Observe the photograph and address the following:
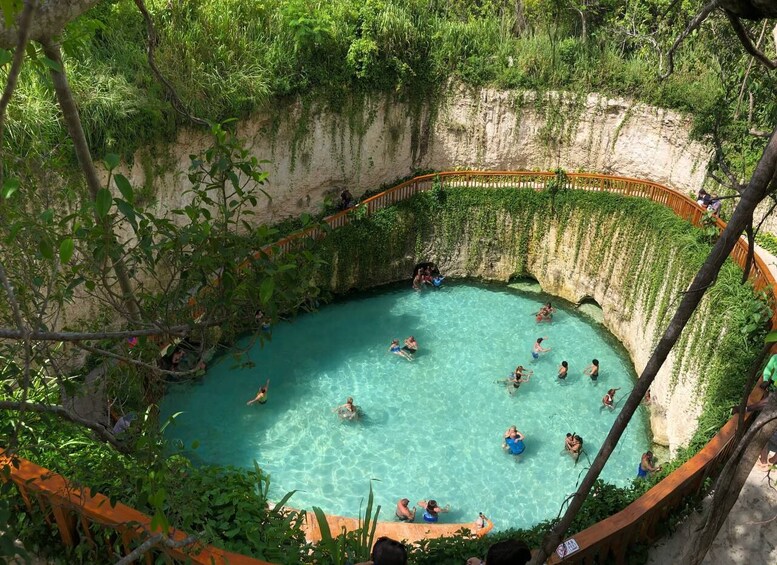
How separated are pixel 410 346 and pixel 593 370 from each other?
3.80m

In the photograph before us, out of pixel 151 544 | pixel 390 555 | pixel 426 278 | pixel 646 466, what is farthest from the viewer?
pixel 426 278

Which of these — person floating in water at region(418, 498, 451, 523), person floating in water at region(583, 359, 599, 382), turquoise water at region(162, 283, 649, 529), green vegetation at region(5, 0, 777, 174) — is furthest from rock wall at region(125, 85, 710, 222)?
person floating in water at region(418, 498, 451, 523)

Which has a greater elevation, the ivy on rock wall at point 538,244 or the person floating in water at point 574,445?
the ivy on rock wall at point 538,244

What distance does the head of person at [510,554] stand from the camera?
470cm

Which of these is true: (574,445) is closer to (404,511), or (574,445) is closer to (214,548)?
(404,511)

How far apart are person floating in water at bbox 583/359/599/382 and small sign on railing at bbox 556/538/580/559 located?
851cm

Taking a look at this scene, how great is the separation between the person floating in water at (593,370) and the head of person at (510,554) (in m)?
9.06

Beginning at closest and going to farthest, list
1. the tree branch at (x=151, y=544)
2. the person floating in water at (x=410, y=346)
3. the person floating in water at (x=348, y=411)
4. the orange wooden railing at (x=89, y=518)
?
the tree branch at (x=151, y=544) < the orange wooden railing at (x=89, y=518) < the person floating in water at (x=348, y=411) < the person floating in water at (x=410, y=346)

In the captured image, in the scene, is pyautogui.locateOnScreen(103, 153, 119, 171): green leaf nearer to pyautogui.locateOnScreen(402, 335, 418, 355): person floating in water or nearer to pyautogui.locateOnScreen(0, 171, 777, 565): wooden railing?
pyautogui.locateOnScreen(0, 171, 777, 565): wooden railing

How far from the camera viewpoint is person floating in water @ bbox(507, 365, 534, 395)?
1298cm

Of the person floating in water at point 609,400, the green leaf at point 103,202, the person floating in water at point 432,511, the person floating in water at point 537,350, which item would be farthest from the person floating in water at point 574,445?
the green leaf at point 103,202

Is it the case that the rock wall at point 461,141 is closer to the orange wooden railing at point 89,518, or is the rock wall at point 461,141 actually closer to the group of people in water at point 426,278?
the group of people in water at point 426,278

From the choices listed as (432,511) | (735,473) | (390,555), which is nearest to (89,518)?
(390,555)

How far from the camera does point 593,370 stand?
1329cm
